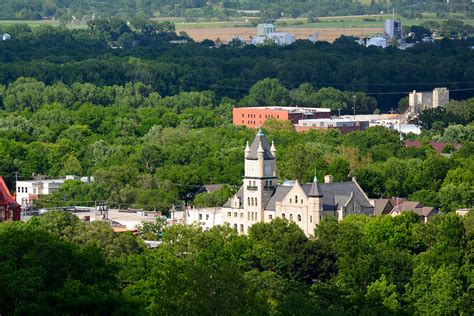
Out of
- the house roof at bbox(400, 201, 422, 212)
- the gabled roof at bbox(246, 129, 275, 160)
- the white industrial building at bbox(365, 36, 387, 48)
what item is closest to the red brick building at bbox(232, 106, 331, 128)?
the house roof at bbox(400, 201, 422, 212)

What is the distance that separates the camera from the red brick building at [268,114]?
11531 centimetres

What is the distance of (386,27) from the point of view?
A: 652 feet

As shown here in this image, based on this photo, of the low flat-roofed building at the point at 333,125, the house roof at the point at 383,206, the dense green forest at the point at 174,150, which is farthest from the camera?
the low flat-roofed building at the point at 333,125

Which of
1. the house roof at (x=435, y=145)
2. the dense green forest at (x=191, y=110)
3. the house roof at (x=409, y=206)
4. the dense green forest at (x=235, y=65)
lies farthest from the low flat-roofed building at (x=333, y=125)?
the house roof at (x=409, y=206)

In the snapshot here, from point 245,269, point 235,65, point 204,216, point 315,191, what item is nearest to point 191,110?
point 235,65

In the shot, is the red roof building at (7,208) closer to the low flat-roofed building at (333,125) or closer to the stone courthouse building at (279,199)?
the stone courthouse building at (279,199)

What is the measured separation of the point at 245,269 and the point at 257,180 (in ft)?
40.9

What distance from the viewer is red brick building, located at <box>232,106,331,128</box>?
11531 cm

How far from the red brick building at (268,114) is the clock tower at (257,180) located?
46711 mm

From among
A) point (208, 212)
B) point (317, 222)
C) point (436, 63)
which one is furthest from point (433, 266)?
point (436, 63)

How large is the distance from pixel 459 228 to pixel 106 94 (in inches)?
2704

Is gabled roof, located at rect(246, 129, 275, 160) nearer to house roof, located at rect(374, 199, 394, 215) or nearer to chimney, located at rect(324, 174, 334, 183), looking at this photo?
chimney, located at rect(324, 174, 334, 183)

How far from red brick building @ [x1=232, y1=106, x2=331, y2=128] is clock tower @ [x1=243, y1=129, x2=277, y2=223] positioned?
153 ft

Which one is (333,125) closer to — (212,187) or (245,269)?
(212,187)
